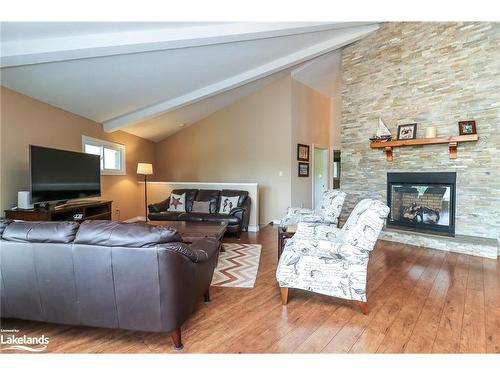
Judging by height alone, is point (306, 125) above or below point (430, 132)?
above

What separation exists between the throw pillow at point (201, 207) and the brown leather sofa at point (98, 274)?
3.64m

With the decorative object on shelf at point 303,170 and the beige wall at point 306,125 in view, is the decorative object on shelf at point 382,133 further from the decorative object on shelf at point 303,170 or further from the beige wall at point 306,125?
the decorative object on shelf at point 303,170

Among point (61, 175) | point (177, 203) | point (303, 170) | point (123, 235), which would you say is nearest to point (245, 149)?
point (303, 170)

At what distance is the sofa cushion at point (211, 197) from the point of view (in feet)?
17.7

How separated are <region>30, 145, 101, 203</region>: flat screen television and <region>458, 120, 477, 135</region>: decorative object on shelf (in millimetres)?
5726

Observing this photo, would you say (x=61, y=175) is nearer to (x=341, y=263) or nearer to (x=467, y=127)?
(x=341, y=263)

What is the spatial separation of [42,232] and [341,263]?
2146 mm

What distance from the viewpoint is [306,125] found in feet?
22.0

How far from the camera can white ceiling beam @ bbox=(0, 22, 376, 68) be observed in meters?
2.74

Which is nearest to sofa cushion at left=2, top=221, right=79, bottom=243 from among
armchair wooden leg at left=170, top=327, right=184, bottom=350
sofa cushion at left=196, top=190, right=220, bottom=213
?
armchair wooden leg at left=170, top=327, right=184, bottom=350

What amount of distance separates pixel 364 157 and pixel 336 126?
3006 millimetres

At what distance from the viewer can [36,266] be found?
66.0 inches
